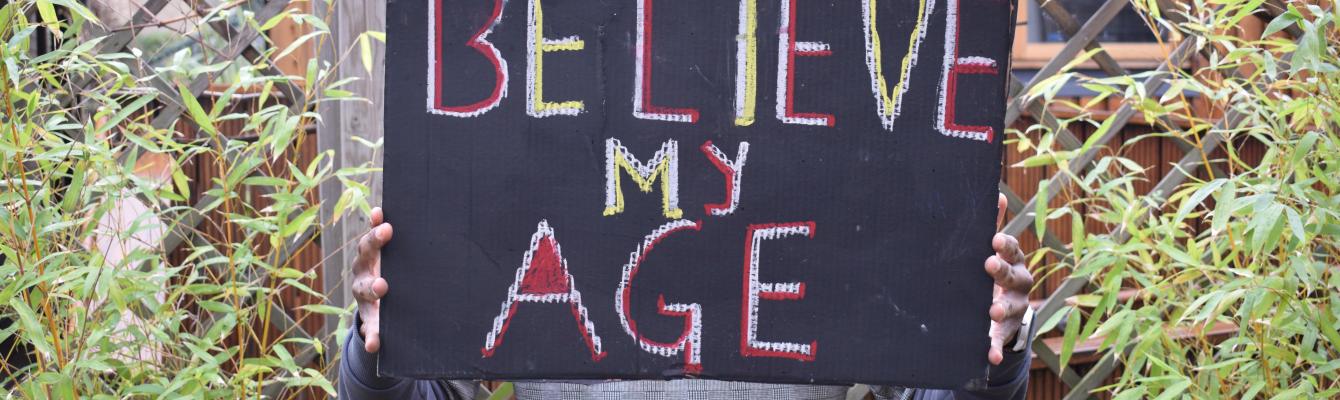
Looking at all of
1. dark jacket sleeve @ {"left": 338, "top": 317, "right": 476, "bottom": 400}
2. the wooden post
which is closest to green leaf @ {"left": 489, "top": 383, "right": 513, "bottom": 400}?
the wooden post

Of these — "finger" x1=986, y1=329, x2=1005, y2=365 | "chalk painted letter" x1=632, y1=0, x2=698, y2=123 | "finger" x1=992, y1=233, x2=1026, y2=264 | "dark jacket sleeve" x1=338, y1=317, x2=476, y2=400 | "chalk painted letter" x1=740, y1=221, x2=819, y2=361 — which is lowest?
"dark jacket sleeve" x1=338, y1=317, x2=476, y2=400

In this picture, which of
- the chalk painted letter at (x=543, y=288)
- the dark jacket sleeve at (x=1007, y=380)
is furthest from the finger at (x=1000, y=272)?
the chalk painted letter at (x=543, y=288)

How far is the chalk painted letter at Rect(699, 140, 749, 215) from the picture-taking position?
1.10 metres

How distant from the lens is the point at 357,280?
115cm

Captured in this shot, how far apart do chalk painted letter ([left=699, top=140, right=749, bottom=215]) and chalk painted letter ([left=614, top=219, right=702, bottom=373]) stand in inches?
1.0

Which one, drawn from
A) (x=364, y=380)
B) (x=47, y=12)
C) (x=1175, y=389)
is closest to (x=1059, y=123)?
(x=1175, y=389)

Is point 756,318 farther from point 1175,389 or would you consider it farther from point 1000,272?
point 1175,389

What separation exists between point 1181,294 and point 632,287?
1277 millimetres

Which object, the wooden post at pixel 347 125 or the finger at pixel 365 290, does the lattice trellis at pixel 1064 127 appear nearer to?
the wooden post at pixel 347 125

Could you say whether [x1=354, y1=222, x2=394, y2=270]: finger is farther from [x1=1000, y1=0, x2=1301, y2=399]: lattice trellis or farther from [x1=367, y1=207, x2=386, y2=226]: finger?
[x1=1000, y1=0, x2=1301, y2=399]: lattice trellis

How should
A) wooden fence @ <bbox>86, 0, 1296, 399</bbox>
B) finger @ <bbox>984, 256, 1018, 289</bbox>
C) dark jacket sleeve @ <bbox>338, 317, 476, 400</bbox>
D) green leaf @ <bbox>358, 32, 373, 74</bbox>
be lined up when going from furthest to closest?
wooden fence @ <bbox>86, 0, 1296, 399</bbox>, green leaf @ <bbox>358, 32, 373, 74</bbox>, dark jacket sleeve @ <bbox>338, 317, 476, 400</bbox>, finger @ <bbox>984, 256, 1018, 289</bbox>

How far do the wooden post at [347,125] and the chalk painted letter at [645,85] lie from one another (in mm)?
949

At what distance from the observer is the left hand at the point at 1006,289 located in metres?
1.09

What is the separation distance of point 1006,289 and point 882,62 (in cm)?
25
